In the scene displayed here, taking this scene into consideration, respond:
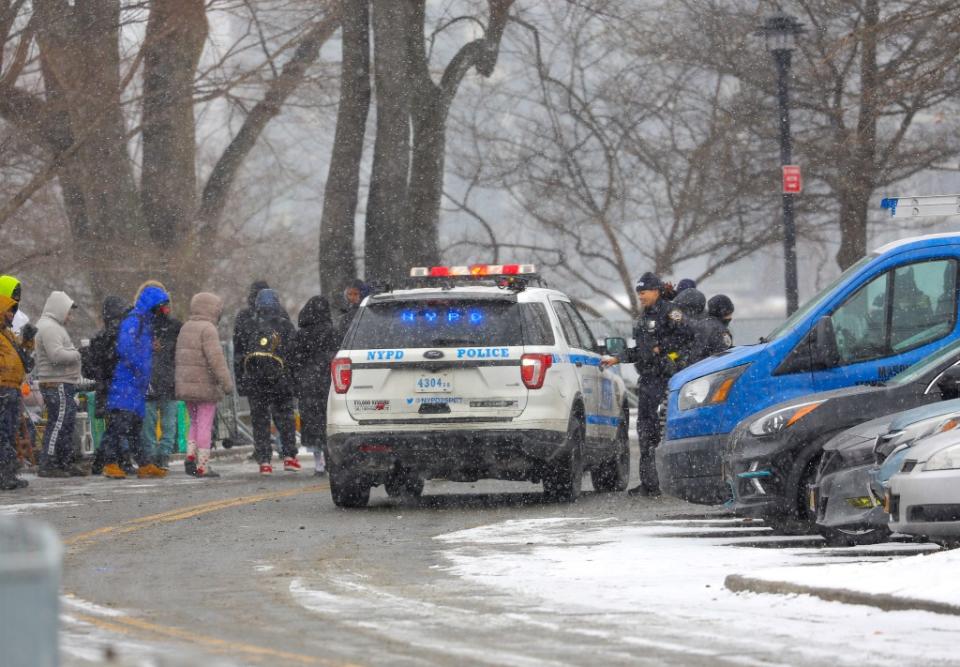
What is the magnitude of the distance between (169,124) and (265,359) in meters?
8.27

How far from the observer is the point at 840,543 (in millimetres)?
11445

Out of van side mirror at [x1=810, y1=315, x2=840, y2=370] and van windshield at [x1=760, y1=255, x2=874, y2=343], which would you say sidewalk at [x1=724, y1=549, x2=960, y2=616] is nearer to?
van side mirror at [x1=810, y1=315, x2=840, y2=370]

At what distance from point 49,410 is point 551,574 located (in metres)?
10.1

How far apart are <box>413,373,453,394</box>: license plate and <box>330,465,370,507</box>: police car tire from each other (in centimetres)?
90

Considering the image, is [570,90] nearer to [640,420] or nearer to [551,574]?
[640,420]

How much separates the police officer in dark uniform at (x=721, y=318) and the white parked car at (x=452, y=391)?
145 cm

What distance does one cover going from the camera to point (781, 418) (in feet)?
38.6

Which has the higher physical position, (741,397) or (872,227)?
(872,227)

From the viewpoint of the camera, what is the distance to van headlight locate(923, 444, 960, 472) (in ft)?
31.7

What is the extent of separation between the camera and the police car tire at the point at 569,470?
582 inches

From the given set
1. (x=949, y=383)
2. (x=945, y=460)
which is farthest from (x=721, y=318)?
(x=945, y=460)

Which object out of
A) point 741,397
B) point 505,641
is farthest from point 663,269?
point 505,641

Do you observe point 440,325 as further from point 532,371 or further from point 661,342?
point 661,342

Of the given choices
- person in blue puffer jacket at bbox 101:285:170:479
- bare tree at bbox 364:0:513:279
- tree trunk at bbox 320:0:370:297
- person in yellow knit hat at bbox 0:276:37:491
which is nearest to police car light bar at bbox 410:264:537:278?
person in yellow knit hat at bbox 0:276:37:491
